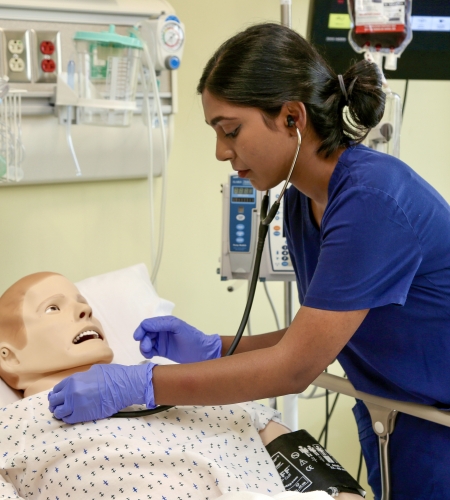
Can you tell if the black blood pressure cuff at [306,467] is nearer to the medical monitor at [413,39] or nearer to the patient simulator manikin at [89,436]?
the patient simulator manikin at [89,436]

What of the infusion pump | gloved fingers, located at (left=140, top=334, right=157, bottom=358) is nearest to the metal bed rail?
gloved fingers, located at (left=140, top=334, right=157, bottom=358)

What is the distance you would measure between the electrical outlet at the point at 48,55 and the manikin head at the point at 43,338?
27.8 inches

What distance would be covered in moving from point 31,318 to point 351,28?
130 centimetres

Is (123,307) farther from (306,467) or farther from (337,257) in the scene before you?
(337,257)

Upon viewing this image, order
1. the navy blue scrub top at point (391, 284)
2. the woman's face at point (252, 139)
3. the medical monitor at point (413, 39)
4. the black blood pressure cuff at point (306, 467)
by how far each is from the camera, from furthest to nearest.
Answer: the medical monitor at point (413, 39), the black blood pressure cuff at point (306, 467), the woman's face at point (252, 139), the navy blue scrub top at point (391, 284)

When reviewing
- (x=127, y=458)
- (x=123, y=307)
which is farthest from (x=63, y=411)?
(x=123, y=307)

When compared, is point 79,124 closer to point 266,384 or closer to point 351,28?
point 351,28

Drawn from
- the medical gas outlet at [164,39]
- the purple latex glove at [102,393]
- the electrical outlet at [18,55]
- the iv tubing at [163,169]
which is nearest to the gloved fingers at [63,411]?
the purple latex glove at [102,393]

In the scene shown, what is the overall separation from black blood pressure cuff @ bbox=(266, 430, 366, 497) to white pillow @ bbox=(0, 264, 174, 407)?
0.51 metres

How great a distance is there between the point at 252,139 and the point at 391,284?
1.28 ft

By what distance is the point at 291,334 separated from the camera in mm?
1281

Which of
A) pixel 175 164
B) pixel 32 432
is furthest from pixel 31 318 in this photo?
pixel 175 164

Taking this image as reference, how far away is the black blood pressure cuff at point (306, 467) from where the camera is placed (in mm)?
1453

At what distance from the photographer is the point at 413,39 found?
2.39m
